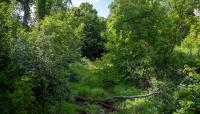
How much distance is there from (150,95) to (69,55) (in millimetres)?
5389

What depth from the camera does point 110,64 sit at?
90.6ft

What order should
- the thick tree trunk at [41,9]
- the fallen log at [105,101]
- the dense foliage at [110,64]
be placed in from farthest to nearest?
the thick tree trunk at [41,9], the fallen log at [105,101], the dense foliage at [110,64]

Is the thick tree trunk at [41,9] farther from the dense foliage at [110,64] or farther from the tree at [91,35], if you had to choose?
the tree at [91,35]

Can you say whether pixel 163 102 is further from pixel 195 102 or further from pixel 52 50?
pixel 52 50

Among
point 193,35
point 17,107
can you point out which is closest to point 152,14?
point 193,35

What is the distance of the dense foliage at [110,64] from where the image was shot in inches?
597

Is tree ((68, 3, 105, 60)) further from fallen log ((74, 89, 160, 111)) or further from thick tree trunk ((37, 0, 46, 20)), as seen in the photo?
fallen log ((74, 89, 160, 111))

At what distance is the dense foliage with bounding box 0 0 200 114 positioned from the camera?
15.2 metres

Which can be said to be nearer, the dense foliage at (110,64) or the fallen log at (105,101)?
the dense foliage at (110,64)

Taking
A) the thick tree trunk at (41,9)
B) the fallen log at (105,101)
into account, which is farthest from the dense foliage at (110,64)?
the thick tree trunk at (41,9)

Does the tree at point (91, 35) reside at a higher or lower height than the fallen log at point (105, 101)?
higher

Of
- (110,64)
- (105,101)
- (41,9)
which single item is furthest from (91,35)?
(105,101)

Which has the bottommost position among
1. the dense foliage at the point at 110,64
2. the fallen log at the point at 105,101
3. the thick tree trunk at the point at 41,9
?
the fallen log at the point at 105,101

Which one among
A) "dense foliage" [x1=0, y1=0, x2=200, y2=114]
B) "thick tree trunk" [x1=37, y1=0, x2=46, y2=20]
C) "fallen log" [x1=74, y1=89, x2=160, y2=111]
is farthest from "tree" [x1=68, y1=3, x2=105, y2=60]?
"fallen log" [x1=74, y1=89, x2=160, y2=111]
